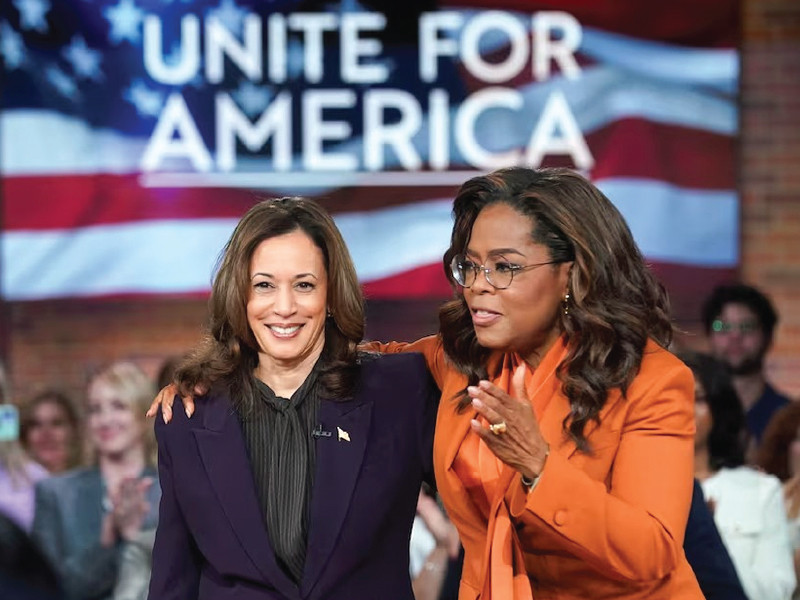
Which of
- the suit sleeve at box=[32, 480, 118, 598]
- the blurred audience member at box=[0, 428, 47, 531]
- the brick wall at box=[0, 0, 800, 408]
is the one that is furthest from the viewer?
the brick wall at box=[0, 0, 800, 408]

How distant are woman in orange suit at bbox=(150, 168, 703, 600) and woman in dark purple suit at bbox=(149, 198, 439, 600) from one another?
0.12 metres

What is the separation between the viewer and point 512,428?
7.40 feet

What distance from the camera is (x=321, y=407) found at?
8.58 ft

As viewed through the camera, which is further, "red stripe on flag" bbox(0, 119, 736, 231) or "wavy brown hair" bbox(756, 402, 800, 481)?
"red stripe on flag" bbox(0, 119, 736, 231)

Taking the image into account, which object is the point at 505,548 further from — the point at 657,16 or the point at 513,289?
the point at 657,16

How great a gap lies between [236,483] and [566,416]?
592 millimetres

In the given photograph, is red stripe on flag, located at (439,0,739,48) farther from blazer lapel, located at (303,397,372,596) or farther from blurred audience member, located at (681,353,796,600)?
blazer lapel, located at (303,397,372,596)

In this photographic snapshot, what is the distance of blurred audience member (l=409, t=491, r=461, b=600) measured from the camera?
4.61 m

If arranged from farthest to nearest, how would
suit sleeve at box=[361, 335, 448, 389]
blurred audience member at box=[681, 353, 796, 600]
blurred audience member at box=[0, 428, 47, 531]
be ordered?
blurred audience member at box=[0, 428, 47, 531]
blurred audience member at box=[681, 353, 796, 600]
suit sleeve at box=[361, 335, 448, 389]

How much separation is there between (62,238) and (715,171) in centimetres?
272

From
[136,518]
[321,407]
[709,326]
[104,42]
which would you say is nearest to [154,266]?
[104,42]

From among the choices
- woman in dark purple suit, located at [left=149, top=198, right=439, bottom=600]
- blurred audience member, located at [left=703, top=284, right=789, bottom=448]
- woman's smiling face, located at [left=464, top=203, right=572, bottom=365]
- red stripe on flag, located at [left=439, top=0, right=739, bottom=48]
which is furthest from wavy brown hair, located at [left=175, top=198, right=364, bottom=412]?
red stripe on flag, located at [left=439, top=0, right=739, bottom=48]

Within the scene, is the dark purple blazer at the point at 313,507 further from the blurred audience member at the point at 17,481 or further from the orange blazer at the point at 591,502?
the blurred audience member at the point at 17,481

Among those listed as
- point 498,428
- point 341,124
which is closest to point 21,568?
point 341,124
